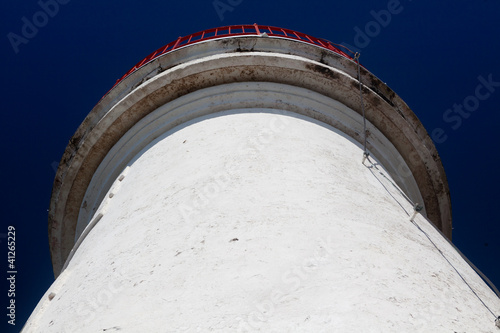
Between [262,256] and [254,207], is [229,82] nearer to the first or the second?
[254,207]

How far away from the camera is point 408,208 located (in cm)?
443

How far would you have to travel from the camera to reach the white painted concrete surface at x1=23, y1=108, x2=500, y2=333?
242cm

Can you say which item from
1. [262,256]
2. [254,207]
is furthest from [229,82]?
[262,256]

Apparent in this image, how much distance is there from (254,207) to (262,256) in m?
0.61

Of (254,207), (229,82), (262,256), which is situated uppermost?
(229,82)

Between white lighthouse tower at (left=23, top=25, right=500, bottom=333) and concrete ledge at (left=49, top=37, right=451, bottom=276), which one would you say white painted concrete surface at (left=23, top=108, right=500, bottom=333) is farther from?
concrete ledge at (left=49, top=37, right=451, bottom=276)

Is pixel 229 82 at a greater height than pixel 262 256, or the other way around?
pixel 229 82

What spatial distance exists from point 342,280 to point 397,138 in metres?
4.31

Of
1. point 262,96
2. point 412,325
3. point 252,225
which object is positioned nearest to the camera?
point 412,325

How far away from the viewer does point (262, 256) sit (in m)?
2.80

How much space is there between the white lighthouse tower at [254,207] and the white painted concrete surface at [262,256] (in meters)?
0.01

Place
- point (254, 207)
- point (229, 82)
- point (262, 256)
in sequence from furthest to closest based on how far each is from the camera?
1. point (229, 82)
2. point (254, 207)
3. point (262, 256)

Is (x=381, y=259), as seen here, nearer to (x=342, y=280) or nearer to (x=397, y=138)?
(x=342, y=280)

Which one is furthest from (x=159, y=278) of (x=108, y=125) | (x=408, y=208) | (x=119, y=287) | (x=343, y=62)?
(x=343, y=62)
